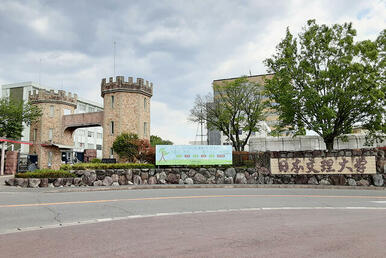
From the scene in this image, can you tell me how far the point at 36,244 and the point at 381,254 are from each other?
573 centimetres

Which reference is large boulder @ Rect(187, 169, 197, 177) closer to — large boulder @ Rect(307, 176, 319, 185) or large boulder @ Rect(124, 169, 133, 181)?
large boulder @ Rect(124, 169, 133, 181)

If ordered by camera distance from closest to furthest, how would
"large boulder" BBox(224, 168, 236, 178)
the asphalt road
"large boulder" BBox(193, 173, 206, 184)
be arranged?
1. the asphalt road
2. "large boulder" BBox(193, 173, 206, 184)
3. "large boulder" BBox(224, 168, 236, 178)

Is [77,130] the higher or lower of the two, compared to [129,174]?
higher

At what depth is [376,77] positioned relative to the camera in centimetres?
2122

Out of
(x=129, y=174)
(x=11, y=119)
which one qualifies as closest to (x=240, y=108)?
(x=129, y=174)

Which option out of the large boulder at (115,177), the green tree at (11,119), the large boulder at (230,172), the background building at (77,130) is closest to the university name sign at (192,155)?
the large boulder at (230,172)

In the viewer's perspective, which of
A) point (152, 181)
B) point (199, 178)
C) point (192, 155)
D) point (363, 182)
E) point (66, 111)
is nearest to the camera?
point (363, 182)

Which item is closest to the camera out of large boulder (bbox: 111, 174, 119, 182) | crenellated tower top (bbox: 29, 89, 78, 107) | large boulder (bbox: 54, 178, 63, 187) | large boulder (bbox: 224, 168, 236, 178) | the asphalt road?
the asphalt road

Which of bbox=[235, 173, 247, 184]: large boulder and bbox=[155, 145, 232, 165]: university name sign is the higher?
bbox=[155, 145, 232, 165]: university name sign

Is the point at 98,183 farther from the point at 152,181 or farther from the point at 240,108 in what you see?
the point at 240,108

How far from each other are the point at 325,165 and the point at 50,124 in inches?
1668

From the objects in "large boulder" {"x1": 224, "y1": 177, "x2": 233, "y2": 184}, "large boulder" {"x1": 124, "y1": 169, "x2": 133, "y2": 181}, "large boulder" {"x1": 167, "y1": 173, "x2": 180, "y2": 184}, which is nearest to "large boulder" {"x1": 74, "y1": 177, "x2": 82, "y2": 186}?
"large boulder" {"x1": 124, "y1": 169, "x2": 133, "y2": 181}

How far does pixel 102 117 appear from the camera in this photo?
145 ft

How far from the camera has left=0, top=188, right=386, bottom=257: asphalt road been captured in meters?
4.85
